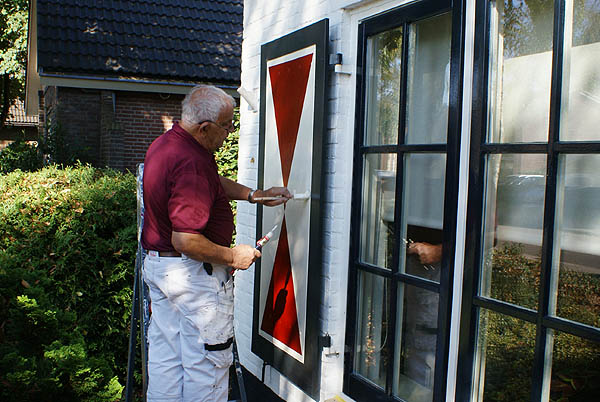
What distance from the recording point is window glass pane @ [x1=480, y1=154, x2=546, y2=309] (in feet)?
7.57

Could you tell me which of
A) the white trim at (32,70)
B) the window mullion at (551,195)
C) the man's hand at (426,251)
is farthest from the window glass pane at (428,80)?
the white trim at (32,70)

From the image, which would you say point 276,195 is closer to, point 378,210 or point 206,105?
point 378,210

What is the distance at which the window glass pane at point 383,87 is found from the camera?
10.3ft

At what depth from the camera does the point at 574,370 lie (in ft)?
7.07

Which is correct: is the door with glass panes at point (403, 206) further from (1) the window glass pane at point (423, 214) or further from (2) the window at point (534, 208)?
(2) the window at point (534, 208)

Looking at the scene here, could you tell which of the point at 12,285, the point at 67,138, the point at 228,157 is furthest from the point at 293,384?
the point at 67,138

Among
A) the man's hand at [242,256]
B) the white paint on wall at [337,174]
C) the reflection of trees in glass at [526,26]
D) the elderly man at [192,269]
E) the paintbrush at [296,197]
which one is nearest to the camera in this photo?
the reflection of trees in glass at [526,26]

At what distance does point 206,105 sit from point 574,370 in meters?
2.05

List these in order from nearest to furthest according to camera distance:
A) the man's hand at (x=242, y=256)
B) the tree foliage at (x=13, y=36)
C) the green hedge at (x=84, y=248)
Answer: the man's hand at (x=242, y=256), the green hedge at (x=84, y=248), the tree foliage at (x=13, y=36)

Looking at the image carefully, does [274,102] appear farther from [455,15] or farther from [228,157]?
[228,157]

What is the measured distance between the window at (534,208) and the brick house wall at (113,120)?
11.0m

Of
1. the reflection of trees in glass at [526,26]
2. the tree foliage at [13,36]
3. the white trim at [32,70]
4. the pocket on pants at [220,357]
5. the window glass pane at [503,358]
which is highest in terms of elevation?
the tree foliage at [13,36]

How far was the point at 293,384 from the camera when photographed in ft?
13.0

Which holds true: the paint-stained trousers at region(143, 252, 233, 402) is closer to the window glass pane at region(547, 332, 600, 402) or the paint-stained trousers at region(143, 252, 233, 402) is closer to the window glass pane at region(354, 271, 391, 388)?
the window glass pane at region(354, 271, 391, 388)
